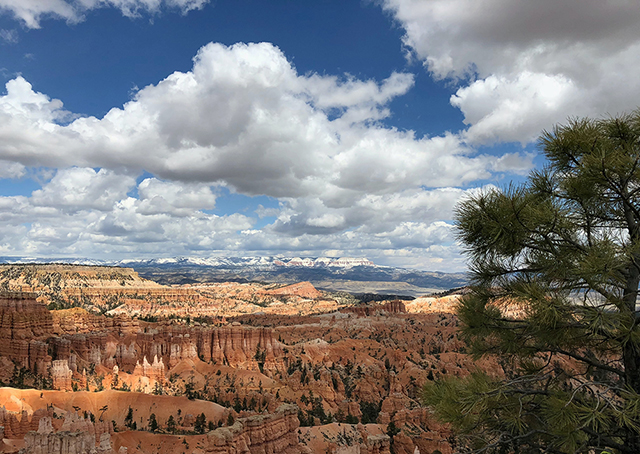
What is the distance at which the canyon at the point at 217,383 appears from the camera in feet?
87.1

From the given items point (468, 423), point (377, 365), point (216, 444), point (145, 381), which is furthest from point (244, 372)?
point (468, 423)

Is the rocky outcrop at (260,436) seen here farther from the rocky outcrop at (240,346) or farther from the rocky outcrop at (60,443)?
the rocky outcrop at (240,346)

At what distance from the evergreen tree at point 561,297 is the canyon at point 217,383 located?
160cm

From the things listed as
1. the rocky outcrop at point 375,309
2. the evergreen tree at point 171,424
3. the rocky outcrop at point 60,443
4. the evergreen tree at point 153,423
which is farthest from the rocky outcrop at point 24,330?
the rocky outcrop at point 375,309

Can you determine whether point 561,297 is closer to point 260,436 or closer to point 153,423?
point 260,436

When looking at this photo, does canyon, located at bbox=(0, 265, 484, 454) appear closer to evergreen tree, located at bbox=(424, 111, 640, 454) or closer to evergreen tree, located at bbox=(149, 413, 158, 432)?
evergreen tree, located at bbox=(149, 413, 158, 432)

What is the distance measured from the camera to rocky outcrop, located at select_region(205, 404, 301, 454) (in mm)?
22703

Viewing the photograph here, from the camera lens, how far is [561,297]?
22.6 feet

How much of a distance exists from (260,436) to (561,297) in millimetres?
23147

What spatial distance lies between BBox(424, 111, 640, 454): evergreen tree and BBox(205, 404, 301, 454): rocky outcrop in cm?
1873

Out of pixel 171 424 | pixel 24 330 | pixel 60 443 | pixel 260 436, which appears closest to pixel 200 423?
pixel 171 424

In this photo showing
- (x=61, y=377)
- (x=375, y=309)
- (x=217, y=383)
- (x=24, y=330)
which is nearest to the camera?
(x=61, y=377)

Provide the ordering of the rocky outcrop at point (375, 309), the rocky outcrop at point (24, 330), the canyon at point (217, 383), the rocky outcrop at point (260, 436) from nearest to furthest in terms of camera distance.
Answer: the rocky outcrop at point (260, 436)
the canyon at point (217, 383)
the rocky outcrop at point (24, 330)
the rocky outcrop at point (375, 309)

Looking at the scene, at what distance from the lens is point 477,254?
8.31 m
